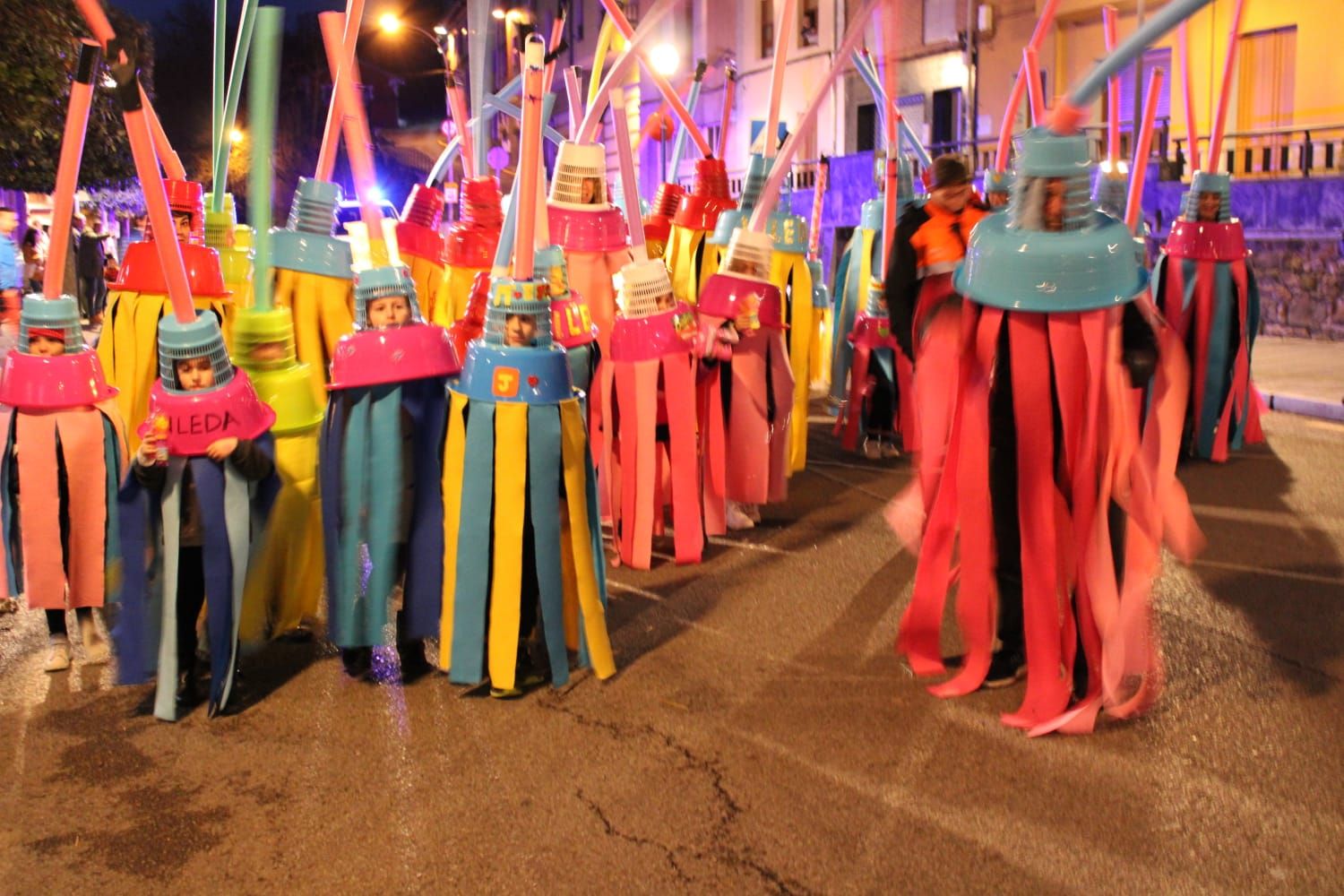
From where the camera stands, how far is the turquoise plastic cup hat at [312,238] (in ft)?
14.9

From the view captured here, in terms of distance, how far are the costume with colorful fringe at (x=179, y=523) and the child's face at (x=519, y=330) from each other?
2.34 feet

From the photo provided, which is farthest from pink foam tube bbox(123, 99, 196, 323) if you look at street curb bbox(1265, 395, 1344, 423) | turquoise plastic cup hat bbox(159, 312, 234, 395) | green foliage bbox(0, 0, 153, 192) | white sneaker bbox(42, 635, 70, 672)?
street curb bbox(1265, 395, 1344, 423)

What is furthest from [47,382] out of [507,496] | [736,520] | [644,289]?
[736,520]

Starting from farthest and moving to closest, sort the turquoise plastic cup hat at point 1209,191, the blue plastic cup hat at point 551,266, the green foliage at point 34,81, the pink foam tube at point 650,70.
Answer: the green foliage at point 34,81 < the turquoise plastic cup hat at point 1209,191 < the pink foam tube at point 650,70 < the blue plastic cup hat at point 551,266

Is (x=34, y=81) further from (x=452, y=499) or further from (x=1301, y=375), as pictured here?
(x=1301, y=375)

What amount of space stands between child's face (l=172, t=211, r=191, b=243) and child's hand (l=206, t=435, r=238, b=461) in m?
1.79

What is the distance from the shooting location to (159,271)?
435 centimetres

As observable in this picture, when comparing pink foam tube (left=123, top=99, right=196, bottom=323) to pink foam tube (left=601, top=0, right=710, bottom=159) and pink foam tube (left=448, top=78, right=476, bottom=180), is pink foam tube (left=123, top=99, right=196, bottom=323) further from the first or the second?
pink foam tube (left=448, top=78, right=476, bottom=180)

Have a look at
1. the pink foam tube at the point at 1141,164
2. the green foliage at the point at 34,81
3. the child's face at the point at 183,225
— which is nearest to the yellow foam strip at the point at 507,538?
the child's face at the point at 183,225

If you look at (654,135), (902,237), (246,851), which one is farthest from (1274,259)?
(246,851)

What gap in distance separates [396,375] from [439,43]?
3883 mm

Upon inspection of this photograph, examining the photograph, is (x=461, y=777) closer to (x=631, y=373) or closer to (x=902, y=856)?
(x=902, y=856)

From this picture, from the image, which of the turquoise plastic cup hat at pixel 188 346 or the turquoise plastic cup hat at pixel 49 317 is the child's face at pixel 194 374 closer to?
the turquoise plastic cup hat at pixel 188 346

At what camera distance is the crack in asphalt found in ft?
7.97
